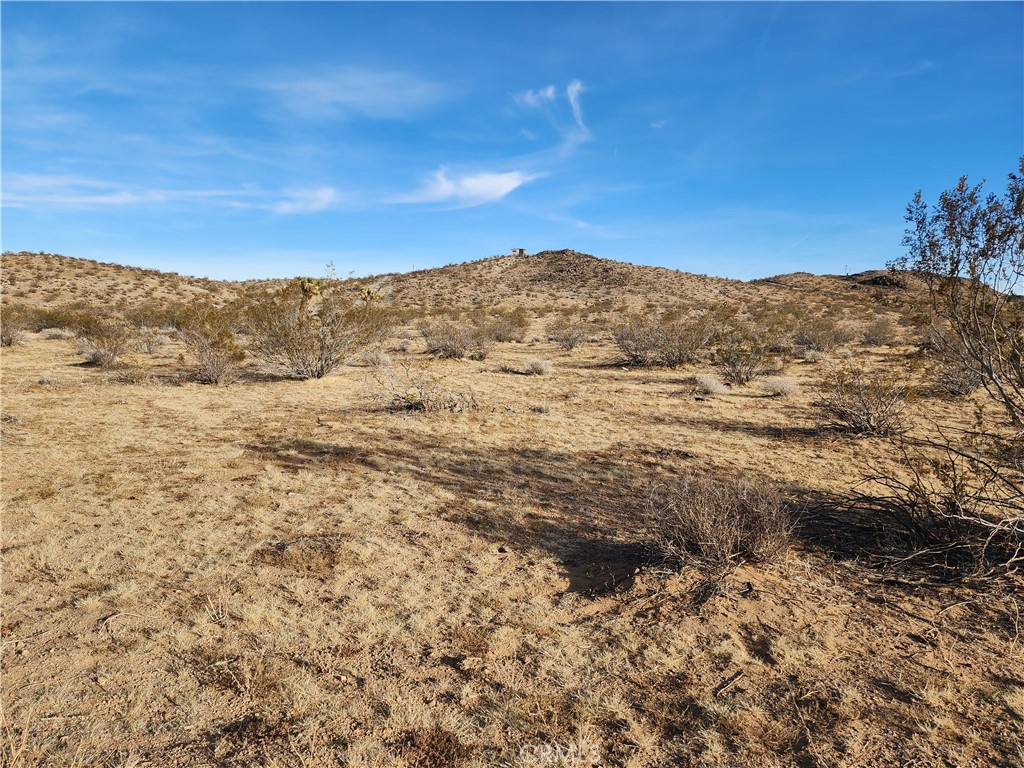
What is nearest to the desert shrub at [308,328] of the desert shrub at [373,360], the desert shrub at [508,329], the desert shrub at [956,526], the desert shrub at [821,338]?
the desert shrub at [373,360]

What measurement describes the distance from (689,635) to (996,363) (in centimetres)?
305

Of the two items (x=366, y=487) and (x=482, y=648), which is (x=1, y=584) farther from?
(x=482, y=648)

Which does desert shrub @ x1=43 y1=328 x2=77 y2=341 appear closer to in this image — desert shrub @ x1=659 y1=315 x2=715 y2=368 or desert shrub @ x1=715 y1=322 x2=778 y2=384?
desert shrub @ x1=659 y1=315 x2=715 y2=368

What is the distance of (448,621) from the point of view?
3547 mm

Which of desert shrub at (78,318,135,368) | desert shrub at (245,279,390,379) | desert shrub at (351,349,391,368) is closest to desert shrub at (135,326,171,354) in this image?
desert shrub at (78,318,135,368)

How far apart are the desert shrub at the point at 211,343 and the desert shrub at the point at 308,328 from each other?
61 cm

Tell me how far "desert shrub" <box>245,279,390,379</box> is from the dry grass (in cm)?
564

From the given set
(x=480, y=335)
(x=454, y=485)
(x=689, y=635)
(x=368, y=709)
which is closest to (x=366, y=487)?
(x=454, y=485)

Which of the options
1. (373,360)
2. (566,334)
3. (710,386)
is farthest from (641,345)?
(373,360)

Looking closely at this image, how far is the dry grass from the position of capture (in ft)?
Answer: 8.52

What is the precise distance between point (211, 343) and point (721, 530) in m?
12.1

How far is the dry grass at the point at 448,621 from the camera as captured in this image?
260 centimetres

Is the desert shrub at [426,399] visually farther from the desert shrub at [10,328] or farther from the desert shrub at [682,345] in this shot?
the desert shrub at [10,328]

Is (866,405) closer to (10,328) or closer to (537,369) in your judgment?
(537,369)
